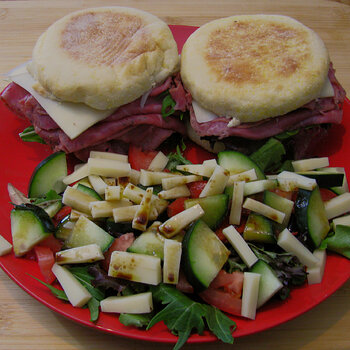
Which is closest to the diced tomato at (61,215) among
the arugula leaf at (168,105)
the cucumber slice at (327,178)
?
the arugula leaf at (168,105)

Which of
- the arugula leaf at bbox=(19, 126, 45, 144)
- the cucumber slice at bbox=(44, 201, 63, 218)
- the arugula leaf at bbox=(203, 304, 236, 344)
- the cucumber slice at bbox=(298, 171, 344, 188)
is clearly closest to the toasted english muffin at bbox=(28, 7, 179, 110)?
the arugula leaf at bbox=(19, 126, 45, 144)

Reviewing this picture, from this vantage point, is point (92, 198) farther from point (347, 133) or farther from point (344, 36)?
point (344, 36)

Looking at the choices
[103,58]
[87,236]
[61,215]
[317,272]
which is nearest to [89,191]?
[61,215]

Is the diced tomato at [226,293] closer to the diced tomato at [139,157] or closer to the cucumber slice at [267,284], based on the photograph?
the cucumber slice at [267,284]

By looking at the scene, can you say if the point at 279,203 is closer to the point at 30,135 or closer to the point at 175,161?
the point at 175,161

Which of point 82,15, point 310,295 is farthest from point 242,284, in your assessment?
point 82,15
